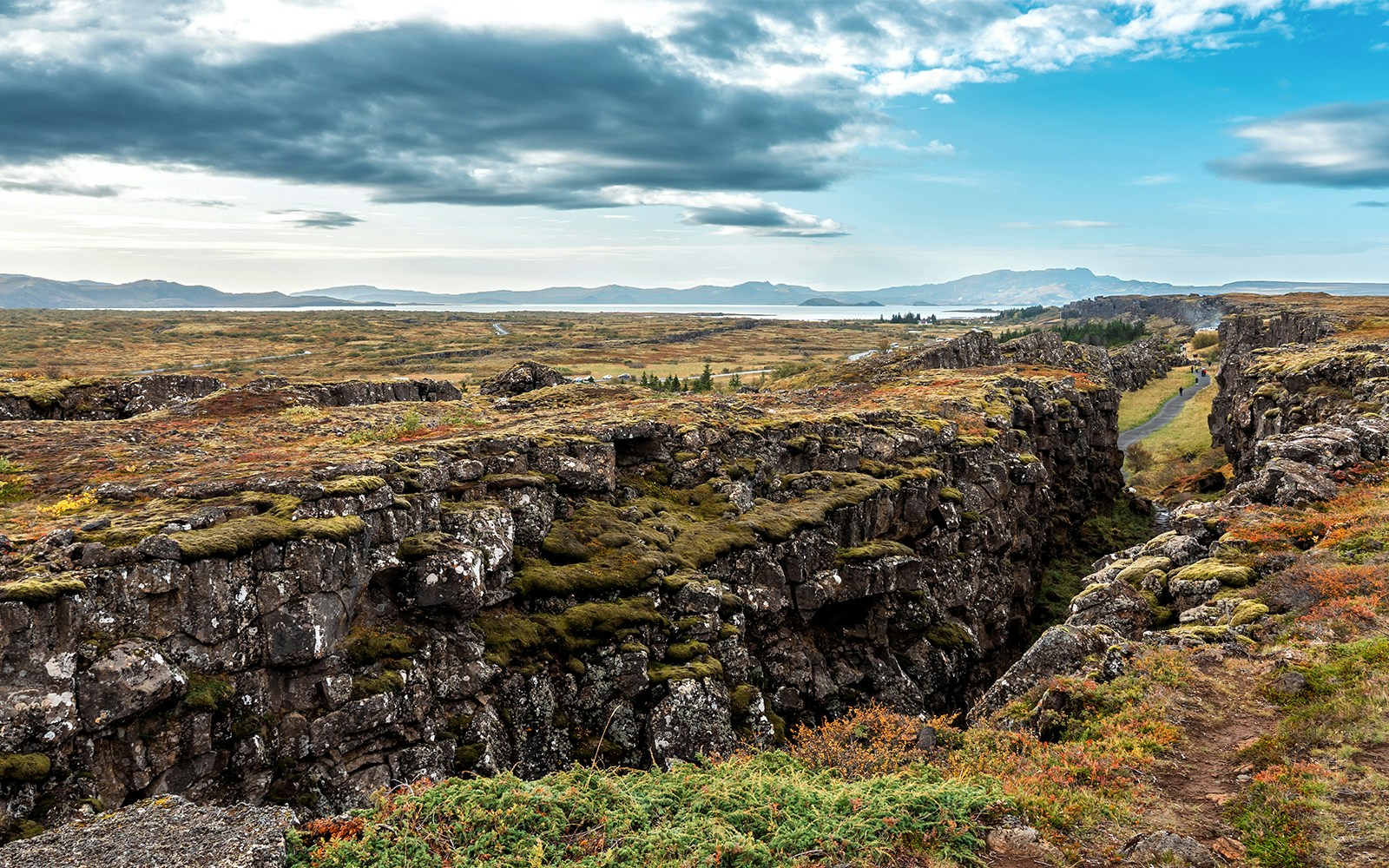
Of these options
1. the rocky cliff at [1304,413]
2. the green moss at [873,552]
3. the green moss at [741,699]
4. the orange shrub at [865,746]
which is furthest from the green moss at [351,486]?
the rocky cliff at [1304,413]

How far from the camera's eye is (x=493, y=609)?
2792 cm

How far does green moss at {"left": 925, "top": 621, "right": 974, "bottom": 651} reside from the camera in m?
39.4

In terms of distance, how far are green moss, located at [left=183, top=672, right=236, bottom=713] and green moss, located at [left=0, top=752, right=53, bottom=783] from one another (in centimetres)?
307

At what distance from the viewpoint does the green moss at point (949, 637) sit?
129 feet

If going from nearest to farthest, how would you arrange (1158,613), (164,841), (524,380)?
(164,841) → (1158,613) → (524,380)

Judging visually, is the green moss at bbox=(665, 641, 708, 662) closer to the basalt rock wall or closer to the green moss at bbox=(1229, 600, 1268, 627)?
the green moss at bbox=(1229, 600, 1268, 627)

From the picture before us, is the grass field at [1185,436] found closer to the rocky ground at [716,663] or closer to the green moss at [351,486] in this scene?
the rocky ground at [716,663]

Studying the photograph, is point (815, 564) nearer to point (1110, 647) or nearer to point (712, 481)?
point (712, 481)

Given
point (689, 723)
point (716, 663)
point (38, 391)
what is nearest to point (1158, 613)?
point (716, 663)

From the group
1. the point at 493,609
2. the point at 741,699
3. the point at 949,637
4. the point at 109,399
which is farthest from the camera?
the point at 109,399

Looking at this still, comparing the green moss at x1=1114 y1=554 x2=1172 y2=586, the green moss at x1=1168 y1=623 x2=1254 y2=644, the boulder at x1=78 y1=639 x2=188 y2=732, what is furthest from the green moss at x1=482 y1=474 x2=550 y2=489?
the green moss at x1=1114 y1=554 x2=1172 y2=586

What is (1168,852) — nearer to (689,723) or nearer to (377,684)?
(689,723)

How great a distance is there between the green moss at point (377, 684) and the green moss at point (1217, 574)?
31379mm

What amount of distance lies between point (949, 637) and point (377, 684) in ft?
94.8
